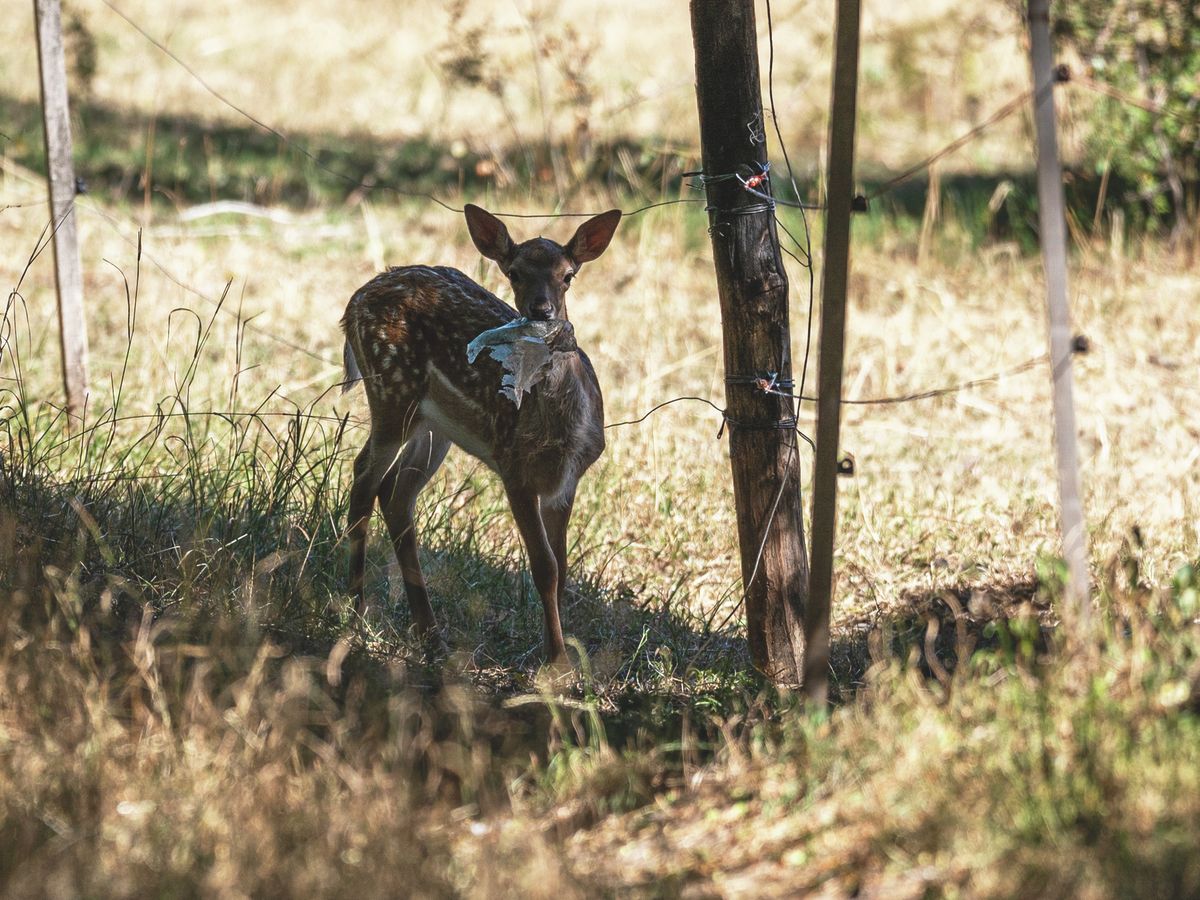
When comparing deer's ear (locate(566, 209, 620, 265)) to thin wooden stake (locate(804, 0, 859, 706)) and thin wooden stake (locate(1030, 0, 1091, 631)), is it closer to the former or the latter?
thin wooden stake (locate(804, 0, 859, 706))

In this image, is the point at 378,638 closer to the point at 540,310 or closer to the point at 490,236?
the point at 540,310

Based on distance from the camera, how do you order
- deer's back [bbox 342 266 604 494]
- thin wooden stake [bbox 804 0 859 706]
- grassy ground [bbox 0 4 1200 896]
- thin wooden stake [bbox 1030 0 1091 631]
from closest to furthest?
grassy ground [bbox 0 4 1200 896]
thin wooden stake [bbox 1030 0 1091 631]
thin wooden stake [bbox 804 0 859 706]
deer's back [bbox 342 266 604 494]

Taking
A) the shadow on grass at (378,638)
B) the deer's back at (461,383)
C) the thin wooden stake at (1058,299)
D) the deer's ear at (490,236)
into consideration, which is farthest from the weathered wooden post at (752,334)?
the thin wooden stake at (1058,299)

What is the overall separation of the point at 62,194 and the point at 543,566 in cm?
314

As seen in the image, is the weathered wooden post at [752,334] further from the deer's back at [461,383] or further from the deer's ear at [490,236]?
the deer's ear at [490,236]

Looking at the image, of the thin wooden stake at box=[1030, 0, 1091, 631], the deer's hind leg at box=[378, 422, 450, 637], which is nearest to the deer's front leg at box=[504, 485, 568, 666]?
the deer's hind leg at box=[378, 422, 450, 637]

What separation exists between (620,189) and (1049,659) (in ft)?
23.8

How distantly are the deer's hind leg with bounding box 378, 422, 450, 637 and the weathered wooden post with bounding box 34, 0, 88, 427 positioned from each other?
5.40 feet

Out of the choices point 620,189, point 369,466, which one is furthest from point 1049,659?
point 620,189

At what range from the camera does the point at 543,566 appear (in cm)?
533

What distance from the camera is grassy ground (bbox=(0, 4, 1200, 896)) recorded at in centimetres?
328

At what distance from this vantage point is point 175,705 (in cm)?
395

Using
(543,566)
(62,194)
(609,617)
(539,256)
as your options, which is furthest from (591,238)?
(62,194)

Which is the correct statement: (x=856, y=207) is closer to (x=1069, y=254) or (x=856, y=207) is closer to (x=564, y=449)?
(x=564, y=449)
